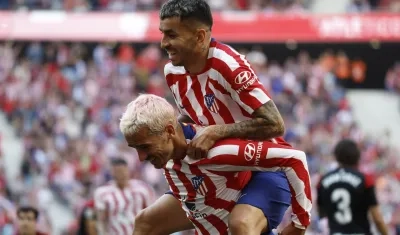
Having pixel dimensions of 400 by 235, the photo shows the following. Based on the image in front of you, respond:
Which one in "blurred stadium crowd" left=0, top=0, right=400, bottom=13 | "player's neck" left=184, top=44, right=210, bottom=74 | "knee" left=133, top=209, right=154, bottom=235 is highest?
"blurred stadium crowd" left=0, top=0, right=400, bottom=13

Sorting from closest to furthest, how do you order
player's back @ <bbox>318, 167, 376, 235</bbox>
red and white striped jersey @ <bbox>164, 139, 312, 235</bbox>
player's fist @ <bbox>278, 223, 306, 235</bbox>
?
red and white striped jersey @ <bbox>164, 139, 312, 235</bbox> < player's fist @ <bbox>278, 223, 306, 235</bbox> < player's back @ <bbox>318, 167, 376, 235</bbox>

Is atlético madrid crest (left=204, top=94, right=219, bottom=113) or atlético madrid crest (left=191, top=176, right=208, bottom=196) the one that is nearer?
atlético madrid crest (left=191, top=176, right=208, bottom=196)

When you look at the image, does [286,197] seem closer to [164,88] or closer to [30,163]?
[30,163]

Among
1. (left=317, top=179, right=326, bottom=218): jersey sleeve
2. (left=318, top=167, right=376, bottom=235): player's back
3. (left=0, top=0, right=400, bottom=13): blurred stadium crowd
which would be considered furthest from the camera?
(left=0, top=0, right=400, bottom=13): blurred stadium crowd

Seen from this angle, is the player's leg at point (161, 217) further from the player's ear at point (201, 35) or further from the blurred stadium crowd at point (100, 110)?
the blurred stadium crowd at point (100, 110)

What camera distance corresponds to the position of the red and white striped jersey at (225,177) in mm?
5940

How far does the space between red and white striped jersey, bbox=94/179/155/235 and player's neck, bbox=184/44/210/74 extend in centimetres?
482

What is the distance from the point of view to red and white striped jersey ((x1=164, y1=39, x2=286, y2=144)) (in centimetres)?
603

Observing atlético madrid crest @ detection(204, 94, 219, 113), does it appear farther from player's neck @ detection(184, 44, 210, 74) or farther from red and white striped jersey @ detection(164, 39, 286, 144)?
player's neck @ detection(184, 44, 210, 74)

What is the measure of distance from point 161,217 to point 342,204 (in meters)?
3.22

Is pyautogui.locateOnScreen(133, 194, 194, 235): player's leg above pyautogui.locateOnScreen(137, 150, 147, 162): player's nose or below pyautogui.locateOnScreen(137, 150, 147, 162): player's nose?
below

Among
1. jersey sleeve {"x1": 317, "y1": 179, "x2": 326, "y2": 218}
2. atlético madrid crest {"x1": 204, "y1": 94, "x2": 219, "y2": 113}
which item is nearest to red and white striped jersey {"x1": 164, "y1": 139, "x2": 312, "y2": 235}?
atlético madrid crest {"x1": 204, "y1": 94, "x2": 219, "y2": 113}

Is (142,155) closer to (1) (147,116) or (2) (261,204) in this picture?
(1) (147,116)

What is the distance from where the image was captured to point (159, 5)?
1011 inches
